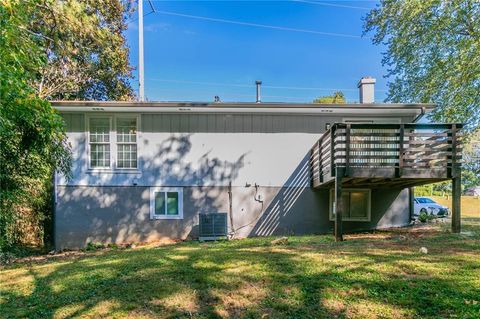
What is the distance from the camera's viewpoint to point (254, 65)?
18.1m

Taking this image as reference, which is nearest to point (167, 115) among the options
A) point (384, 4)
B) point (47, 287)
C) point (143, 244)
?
point (143, 244)

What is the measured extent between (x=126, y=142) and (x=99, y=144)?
2.54 feet

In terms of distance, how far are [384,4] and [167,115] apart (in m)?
10.9

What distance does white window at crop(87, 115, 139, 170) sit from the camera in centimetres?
945

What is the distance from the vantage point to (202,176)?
376 inches

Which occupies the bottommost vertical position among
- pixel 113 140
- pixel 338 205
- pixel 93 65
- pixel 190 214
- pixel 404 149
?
pixel 190 214

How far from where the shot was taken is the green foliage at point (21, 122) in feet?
15.4

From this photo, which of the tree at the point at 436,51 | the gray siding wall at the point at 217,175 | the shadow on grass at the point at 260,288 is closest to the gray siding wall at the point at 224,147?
the gray siding wall at the point at 217,175

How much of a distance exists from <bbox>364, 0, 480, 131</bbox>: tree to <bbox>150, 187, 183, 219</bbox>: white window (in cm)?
1121

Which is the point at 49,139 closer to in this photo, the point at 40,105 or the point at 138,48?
the point at 40,105

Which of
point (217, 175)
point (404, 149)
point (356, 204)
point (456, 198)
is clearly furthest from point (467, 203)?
point (217, 175)

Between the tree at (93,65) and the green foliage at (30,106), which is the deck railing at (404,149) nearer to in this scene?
the green foliage at (30,106)

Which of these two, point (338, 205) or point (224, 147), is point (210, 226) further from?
point (338, 205)

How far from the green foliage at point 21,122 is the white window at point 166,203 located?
2.42 m
